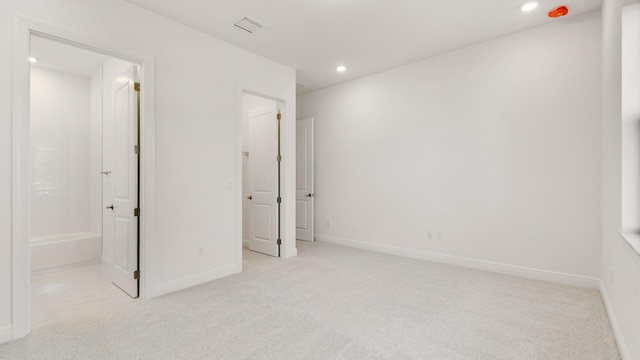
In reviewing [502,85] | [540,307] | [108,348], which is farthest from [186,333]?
[502,85]

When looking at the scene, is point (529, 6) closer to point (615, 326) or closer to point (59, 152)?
point (615, 326)

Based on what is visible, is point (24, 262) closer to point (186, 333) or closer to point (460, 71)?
point (186, 333)

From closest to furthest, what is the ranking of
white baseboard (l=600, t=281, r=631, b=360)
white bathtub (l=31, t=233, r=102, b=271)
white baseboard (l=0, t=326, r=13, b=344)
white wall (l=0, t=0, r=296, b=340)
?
1. white baseboard (l=600, t=281, r=631, b=360)
2. white baseboard (l=0, t=326, r=13, b=344)
3. white wall (l=0, t=0, r=296, b=340)
4. white bathtub (l=31, t=233, r=102, b=271)

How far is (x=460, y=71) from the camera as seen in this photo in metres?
3.92

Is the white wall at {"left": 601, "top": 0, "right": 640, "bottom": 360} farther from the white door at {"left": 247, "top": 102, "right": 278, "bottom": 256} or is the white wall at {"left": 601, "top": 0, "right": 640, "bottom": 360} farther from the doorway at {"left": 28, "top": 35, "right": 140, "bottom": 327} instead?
the doorway at {"left": 28, "top": 35, "right": 140, "bottom": 327}

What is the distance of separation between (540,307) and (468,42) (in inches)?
122

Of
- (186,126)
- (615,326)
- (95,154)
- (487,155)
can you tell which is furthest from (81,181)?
(615,326)

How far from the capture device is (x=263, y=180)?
468 cm

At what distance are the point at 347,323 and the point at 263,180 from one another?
283 centimetres

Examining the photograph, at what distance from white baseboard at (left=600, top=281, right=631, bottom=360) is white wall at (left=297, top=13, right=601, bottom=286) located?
448 millimetres

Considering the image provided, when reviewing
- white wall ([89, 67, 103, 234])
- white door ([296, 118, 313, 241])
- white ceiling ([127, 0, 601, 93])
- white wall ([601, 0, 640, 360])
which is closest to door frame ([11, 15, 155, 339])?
white ceiling ([127, 0, 601, 93])

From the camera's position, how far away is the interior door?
115 inches

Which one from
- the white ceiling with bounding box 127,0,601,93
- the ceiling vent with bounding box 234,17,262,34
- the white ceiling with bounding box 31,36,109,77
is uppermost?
the white ceiling with bounding box 127,0,601,93

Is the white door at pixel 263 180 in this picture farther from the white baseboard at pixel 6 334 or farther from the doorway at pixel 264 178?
the white baseboard at pixel 6 334
